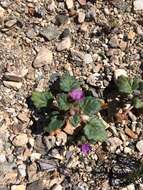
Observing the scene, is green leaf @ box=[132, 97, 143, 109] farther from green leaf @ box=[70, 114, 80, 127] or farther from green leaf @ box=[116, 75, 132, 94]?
green leaf @ box=[70, 114, 80, 127]

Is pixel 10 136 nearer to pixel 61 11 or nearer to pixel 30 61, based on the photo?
pixel 30 61

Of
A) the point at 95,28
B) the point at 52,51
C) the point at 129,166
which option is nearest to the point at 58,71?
the point at 52,51

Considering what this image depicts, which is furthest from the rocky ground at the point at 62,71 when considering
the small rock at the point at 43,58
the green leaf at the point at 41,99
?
the green leaf at the point at 41,99

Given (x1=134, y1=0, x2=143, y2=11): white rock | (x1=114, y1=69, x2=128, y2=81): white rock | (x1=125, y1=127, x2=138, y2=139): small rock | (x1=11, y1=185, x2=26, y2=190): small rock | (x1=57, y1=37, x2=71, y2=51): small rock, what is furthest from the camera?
(x1=134, y1=0, x2=143, y2=11): white rock

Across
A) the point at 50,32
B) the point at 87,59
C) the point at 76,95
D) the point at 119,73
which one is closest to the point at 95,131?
the point at 76,95

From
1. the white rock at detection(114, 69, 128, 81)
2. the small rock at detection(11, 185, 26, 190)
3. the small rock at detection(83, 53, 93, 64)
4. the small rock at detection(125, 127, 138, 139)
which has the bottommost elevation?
the small rock at detection(11, 185, 26, 190)

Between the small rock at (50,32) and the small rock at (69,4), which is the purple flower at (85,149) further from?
the small rock at (69,4)

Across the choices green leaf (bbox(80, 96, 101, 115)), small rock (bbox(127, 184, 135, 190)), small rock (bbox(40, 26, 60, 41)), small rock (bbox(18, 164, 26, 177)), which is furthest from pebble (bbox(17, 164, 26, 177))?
small rock (bbox(40, 26, 60, 41))
